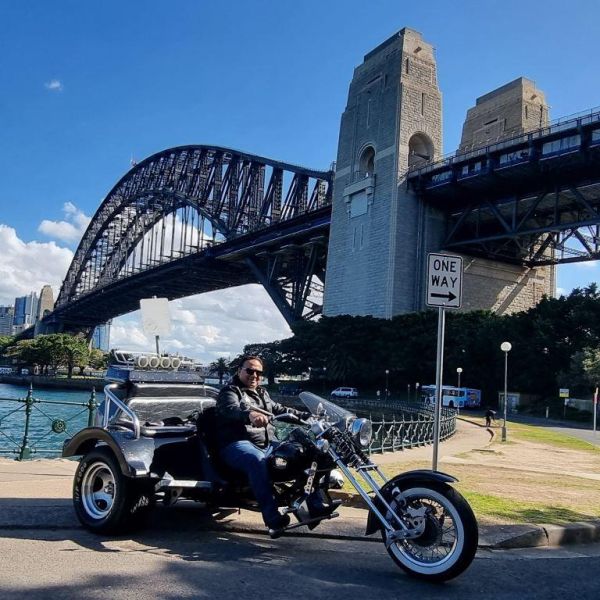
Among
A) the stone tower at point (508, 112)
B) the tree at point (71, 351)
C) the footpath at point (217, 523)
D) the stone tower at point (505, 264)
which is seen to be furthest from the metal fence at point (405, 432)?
the tree at point (71, 351)

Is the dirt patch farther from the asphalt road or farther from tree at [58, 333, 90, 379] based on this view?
tree at [58, 333, 90, 379]

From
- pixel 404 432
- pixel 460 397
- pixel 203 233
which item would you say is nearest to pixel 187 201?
pixel 203 233

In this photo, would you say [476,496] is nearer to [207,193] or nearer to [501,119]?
[501,119]

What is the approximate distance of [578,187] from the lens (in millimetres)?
46562

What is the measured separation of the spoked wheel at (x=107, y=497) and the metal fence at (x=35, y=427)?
3593mm

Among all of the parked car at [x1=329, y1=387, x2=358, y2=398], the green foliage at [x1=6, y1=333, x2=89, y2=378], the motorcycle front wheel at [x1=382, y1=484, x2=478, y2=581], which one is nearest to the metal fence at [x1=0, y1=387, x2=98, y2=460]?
the motorcycle front wheel at [x1=382, y1=484, x2=478, y2=581]

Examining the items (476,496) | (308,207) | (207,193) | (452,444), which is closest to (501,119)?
(308,207)

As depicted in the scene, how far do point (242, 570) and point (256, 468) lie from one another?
0.71m

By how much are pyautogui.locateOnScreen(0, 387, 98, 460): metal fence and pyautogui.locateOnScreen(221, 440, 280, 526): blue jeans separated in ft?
15.3

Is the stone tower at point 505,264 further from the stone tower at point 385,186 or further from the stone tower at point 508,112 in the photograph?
the stone tower at point 385,186

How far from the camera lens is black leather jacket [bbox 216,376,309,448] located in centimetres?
493

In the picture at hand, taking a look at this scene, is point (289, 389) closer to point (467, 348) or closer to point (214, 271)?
point (467, 348)

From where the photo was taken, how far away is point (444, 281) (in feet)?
23.3

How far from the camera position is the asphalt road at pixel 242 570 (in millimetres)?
3889
